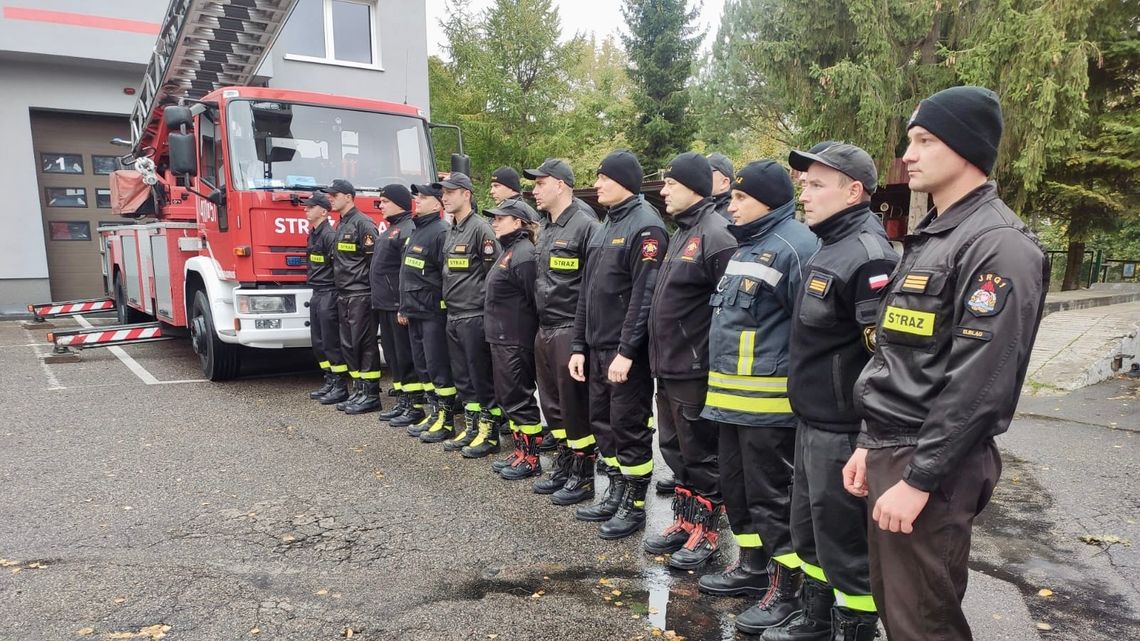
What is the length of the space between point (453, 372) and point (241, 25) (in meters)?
4.83

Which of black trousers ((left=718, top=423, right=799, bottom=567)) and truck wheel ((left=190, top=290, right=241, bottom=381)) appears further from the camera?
truck wheel ((left=190, top=290, right=241, bottom=381))

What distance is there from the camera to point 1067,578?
3430 mm

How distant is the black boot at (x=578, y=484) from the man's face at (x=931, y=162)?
2.96 meters

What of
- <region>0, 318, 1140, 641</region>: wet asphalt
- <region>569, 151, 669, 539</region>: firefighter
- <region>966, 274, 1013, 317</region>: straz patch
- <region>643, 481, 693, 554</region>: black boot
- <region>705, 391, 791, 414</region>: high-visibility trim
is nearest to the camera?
<region>966, 274, 1013, 317</region>: straz patch

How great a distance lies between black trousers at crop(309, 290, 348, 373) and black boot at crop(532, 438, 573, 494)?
2996 millimetres

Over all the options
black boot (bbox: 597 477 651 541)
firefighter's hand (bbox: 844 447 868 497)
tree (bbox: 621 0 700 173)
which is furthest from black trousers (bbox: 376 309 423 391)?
tree (bbox: 621 0 700 173)

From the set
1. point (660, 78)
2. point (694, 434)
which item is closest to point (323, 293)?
point (694, 434)

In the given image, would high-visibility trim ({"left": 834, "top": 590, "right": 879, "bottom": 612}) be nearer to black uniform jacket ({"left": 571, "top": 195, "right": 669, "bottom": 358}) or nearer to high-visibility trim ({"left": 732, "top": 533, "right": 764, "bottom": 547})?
high-visibility trim ({"left": 732, "top": 533, "right": 764, "bottom": 547})

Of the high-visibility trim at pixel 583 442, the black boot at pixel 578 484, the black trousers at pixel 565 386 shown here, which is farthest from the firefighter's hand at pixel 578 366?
the black boot at pixel 578 484

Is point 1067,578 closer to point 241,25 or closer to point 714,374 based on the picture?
point 714,374

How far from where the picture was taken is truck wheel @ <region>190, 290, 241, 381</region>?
24.6 feet

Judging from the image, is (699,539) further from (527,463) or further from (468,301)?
(468,301)

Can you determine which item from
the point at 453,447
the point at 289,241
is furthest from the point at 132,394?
the point at 453,447

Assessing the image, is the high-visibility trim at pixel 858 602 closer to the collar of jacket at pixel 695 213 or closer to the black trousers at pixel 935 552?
the black trousers at pixel 935 552
